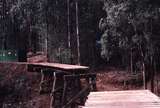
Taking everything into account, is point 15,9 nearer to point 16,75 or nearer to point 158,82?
point 16,75

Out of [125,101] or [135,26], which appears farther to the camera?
[135,26]

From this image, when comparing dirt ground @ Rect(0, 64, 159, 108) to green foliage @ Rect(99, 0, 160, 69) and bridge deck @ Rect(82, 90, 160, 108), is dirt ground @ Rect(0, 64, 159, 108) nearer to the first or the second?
green foliage @ Rect(99, 0, 160, 69)

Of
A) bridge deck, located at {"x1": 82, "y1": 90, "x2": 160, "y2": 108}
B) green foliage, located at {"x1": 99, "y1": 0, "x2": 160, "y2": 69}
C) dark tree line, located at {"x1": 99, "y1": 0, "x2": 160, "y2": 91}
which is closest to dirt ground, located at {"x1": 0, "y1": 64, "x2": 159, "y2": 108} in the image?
dark tree line, located at {"x1": 99, "y1": 0, "x2": 160, "y2": 91}

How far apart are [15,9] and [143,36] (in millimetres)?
11979

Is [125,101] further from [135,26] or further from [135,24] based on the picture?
[135,26]

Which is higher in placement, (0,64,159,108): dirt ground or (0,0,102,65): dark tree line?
(0,0,102,65): dark tree line

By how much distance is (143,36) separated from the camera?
61.1 feet

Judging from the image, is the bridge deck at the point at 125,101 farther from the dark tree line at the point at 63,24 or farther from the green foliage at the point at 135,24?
the dark tree line at the point at 63,24

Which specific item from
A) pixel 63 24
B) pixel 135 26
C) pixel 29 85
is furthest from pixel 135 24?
pixel 63 24

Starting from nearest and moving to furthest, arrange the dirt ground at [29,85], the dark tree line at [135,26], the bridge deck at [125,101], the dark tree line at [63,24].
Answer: the bridge deck at [125,101], the dark tree line at [135,26], the dirt ground at [29,85], the dark tree line at [63,24]

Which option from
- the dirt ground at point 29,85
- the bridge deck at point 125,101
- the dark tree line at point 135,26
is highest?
the dark tree line at point 135,26

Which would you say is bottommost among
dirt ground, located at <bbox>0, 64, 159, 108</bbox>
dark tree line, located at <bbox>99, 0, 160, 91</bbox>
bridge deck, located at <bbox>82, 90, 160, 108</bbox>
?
dirt ground, located at <bbox>0, 64, 159, 108</bbox>

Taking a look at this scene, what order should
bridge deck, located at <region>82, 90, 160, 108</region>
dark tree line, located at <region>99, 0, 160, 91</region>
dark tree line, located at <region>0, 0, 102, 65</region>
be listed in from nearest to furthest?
bridge deck, located at <region>82, 90, 160, 108</region> → dark tree line, located at <region>99, 0, 160, 91</region> → dark tree line, located at <region>0, 0, 102, 65</region>

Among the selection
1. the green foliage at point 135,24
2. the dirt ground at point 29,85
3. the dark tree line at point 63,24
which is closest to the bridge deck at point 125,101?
the green foliage at point 135,24
